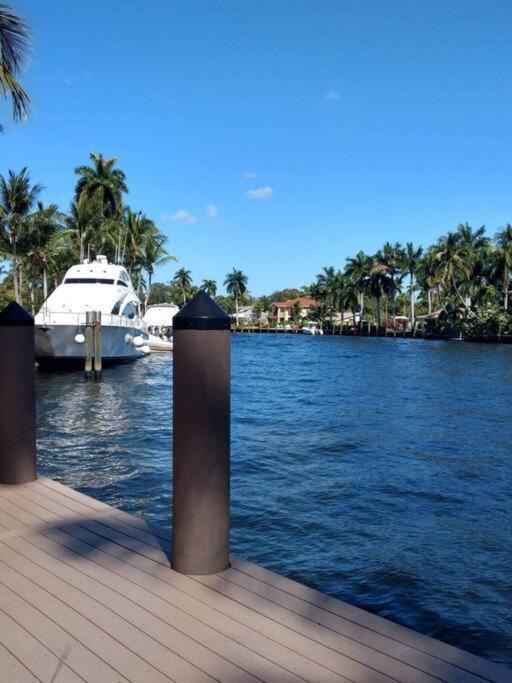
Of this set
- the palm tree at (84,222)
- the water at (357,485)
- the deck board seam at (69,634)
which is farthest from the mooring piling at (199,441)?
the palm tree at (84,222)

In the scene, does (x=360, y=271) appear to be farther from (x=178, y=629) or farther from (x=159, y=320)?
(x=178, y=629)

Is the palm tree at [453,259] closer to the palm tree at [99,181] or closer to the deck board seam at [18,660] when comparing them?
the palm tree at [99,181]

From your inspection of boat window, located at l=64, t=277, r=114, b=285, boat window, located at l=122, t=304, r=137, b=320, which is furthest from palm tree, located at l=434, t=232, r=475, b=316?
boat window, located at l=64, t=277, r=114, b=285

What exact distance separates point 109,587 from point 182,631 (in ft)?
2.26

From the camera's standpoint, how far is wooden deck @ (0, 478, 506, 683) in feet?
8.93

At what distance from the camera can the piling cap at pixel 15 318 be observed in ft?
18.6

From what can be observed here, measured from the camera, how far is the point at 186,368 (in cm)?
390

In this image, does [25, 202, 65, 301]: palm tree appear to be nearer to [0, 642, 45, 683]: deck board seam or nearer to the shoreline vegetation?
the shoreline vegetation

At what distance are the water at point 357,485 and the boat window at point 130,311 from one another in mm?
12753

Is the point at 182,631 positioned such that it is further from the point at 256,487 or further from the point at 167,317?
the point at 167,317

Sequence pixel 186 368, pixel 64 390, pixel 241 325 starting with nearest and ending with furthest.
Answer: pixel 186 368
pixel 64 390
pixel 241 325

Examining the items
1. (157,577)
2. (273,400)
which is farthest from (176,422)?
(273,400)

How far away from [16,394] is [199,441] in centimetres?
261

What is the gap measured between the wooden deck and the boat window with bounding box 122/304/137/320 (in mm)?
30007
